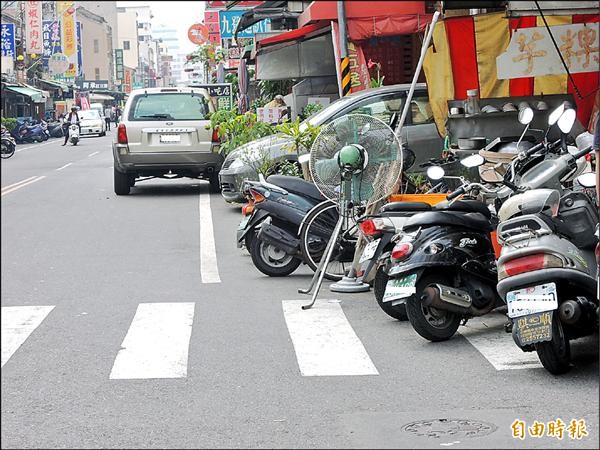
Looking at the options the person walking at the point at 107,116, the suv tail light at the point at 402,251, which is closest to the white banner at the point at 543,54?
the suv tail light at the point at 402,251

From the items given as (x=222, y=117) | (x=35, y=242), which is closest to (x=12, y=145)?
(x=222, y=117)

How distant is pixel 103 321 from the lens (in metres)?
8.39

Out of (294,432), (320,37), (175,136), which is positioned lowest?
(294,432)

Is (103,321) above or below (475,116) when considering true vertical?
below

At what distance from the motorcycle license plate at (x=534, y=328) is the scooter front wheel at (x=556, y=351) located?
0.20ft

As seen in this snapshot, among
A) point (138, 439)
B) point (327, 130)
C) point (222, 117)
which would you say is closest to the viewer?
point (138, 439)

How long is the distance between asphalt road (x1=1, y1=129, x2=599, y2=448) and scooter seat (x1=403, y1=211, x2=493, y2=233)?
807mm

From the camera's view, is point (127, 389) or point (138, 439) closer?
point (138, 439)

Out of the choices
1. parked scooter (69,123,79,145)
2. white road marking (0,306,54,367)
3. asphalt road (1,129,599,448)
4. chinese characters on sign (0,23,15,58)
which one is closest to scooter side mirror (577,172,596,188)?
asphalt road (1,129,599,448)

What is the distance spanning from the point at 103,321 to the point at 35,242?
4.72 m

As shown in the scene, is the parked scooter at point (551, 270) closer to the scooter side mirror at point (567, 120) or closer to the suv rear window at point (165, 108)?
the scooter side mirror at point (567, 120)

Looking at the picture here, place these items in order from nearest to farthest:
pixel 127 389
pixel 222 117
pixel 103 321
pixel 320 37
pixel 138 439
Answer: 1. pixel 138 439
2. pixel 127 389
3. pixel 103 321
4. pixel 222 117
5. pixel 320 37

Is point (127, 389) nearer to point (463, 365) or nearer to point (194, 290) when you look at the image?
point (463, 365)

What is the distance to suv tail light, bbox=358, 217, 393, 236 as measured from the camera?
834 cm
